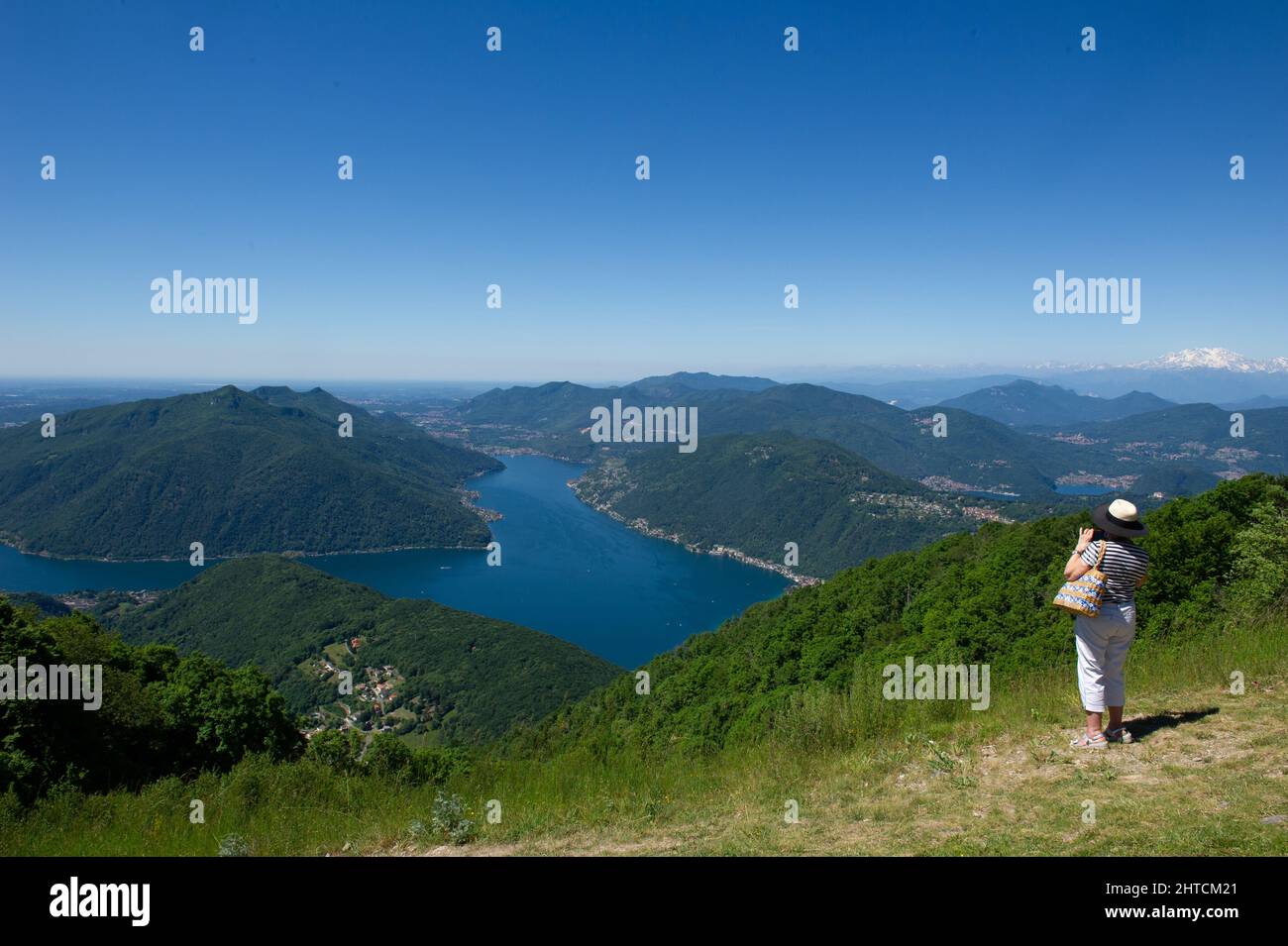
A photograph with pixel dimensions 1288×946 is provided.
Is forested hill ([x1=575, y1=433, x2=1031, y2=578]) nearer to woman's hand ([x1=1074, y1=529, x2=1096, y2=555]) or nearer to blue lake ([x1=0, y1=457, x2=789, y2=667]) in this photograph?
blue lake ([x1=0, y1=457, x2=789, y2=667])

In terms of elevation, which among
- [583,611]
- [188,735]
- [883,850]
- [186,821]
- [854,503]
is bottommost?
[583,611]

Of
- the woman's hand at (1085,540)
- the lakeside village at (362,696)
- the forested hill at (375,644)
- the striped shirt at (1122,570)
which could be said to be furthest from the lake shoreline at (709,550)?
the striped shirt at (1122,570)

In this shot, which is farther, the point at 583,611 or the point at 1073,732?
the point at 583,611

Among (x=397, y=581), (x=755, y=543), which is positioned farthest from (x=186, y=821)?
(x=755, y=543)

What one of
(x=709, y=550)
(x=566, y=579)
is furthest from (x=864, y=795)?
(x=709, y=550)

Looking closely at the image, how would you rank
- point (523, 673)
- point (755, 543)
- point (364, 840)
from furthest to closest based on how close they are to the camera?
1. point (755, 543)
2. point (523, 673)
3. point (364, 840)

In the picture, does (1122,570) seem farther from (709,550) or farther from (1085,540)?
(709,550)

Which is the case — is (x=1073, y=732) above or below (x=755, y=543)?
above
